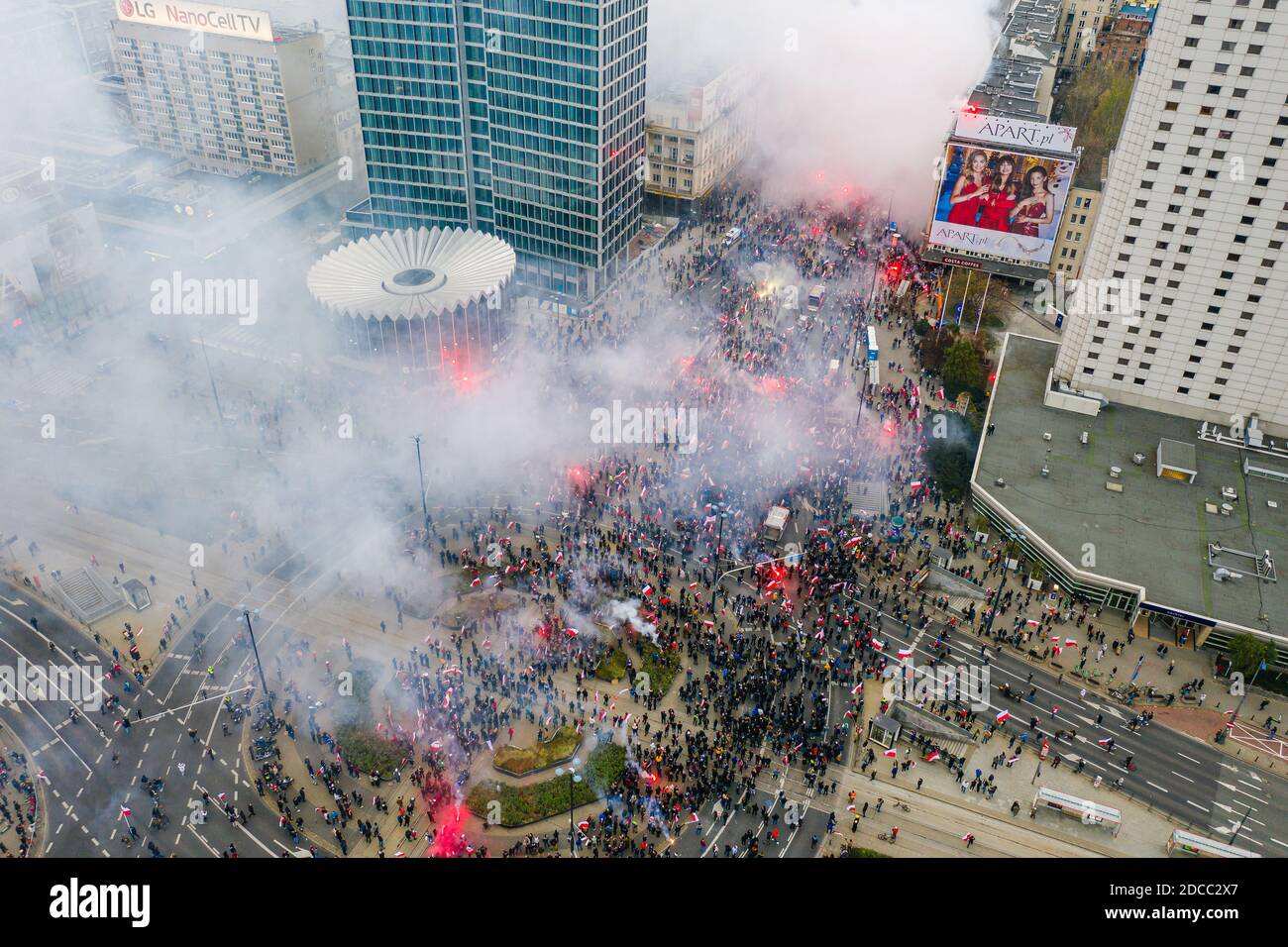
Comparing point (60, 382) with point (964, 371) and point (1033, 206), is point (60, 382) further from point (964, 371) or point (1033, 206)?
point (1033, 206)

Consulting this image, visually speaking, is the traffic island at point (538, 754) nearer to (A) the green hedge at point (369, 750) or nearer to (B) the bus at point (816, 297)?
(A) the green hedge at point (369, 750)

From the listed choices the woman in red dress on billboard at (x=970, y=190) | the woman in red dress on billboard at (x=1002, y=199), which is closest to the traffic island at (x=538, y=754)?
the woman in red dress on billboard at (x=970, y=190)

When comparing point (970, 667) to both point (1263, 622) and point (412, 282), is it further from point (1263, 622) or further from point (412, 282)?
point (412, 282)

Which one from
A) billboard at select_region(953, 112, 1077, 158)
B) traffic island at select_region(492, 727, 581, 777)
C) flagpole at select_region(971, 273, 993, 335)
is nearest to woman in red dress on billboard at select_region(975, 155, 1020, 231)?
billboard at select_region(953, 112, 1077, 158)

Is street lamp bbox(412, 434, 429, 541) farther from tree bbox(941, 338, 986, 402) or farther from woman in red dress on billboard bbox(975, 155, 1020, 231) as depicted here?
woman in red dress on billboard bbox(975, 155, 1020, 231)

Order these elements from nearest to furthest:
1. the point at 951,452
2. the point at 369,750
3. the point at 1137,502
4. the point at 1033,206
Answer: the point at 369,750 → the point at 1137,502 → the point at 951,452 → the point at 1033,206

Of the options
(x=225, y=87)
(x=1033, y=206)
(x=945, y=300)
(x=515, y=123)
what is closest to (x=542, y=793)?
(x=515, y=123)
